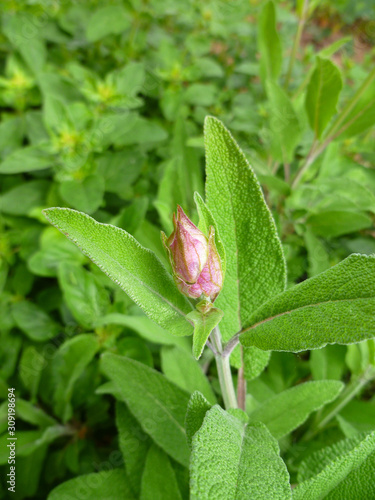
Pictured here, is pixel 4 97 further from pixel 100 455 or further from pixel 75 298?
pixel 100 455

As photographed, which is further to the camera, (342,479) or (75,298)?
(75,298)

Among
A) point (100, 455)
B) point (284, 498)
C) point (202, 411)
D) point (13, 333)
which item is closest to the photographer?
point (284, 498)

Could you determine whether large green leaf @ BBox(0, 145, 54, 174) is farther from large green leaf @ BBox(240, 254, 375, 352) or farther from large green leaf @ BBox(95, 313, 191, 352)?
large green leaf @ BBox(240, 254, 375, 352)

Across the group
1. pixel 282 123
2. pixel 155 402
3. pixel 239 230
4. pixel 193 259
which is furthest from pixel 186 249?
pixel 282 123

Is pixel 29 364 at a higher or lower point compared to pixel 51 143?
lower

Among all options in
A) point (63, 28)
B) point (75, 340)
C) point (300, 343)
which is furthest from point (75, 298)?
point (63, 28)

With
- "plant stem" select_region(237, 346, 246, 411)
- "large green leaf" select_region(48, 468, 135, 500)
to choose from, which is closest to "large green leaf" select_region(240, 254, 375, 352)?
"plant stem" select_region(237, 346, 246, 411)

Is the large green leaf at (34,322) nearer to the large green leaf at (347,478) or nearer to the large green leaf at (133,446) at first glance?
the large green leaf at (133,446)
